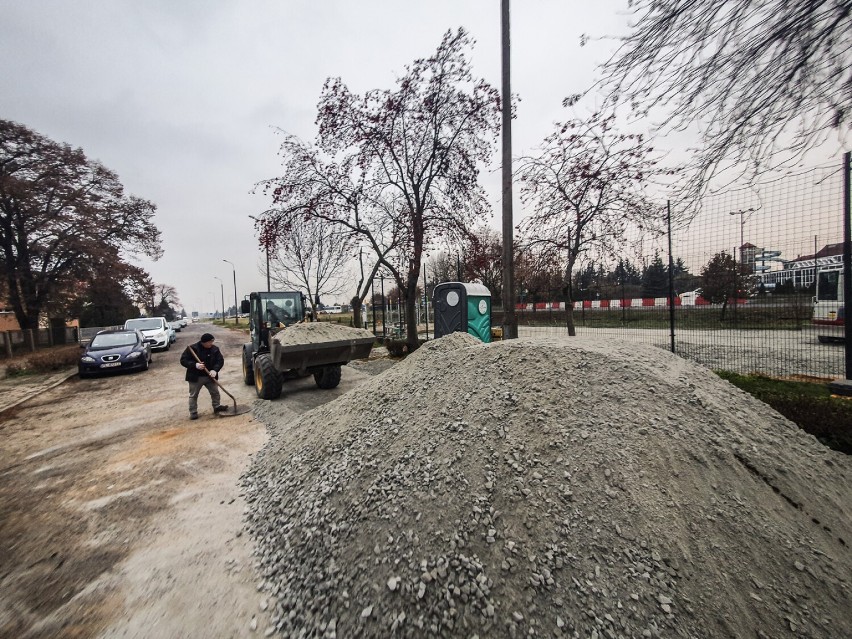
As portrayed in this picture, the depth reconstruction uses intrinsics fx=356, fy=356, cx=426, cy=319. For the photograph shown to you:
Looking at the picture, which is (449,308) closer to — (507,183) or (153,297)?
(507,183)

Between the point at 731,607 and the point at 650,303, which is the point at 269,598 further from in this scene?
the point at 650,303

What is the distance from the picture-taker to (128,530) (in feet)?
9.96

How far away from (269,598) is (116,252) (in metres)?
26.5

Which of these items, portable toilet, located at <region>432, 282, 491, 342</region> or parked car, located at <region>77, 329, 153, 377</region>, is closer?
portable toilet, located at <region>432, 282, 491, 342</region>

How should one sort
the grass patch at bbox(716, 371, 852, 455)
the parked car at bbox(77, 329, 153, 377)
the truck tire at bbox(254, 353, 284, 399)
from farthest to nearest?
A: the parked car at bbox(77, 329, 153, 377)
the truck tire at bbox(254, 353, 284, 399)
the grass patch at bbox(716, 371, 852, 455)

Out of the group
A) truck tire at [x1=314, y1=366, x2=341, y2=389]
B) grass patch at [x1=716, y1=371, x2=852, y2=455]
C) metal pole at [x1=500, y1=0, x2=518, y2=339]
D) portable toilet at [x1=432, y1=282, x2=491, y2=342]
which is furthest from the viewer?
portable toilet at [x1=432, y1=282, x2=491, y2=342]

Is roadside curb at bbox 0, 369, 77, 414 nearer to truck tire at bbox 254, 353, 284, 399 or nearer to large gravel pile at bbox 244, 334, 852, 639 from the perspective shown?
truck tire at bbox 254, 353, 284, 399

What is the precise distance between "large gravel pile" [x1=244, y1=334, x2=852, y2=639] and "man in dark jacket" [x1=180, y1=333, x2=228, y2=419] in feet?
12.9

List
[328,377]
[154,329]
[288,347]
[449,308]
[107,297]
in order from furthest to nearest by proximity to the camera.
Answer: [107,297] < [154,329] < [449,308] < [328,377] < [288,347]

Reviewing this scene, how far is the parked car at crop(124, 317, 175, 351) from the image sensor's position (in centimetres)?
1800

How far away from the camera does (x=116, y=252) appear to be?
2123 cm

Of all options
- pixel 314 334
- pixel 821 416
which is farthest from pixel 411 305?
pixel 821 416

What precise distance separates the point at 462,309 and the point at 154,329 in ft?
57.9

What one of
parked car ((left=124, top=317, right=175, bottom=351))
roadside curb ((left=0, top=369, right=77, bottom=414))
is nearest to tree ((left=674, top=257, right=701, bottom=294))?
roadside curb ((left=0, top=369, right=77, bottom=414))
